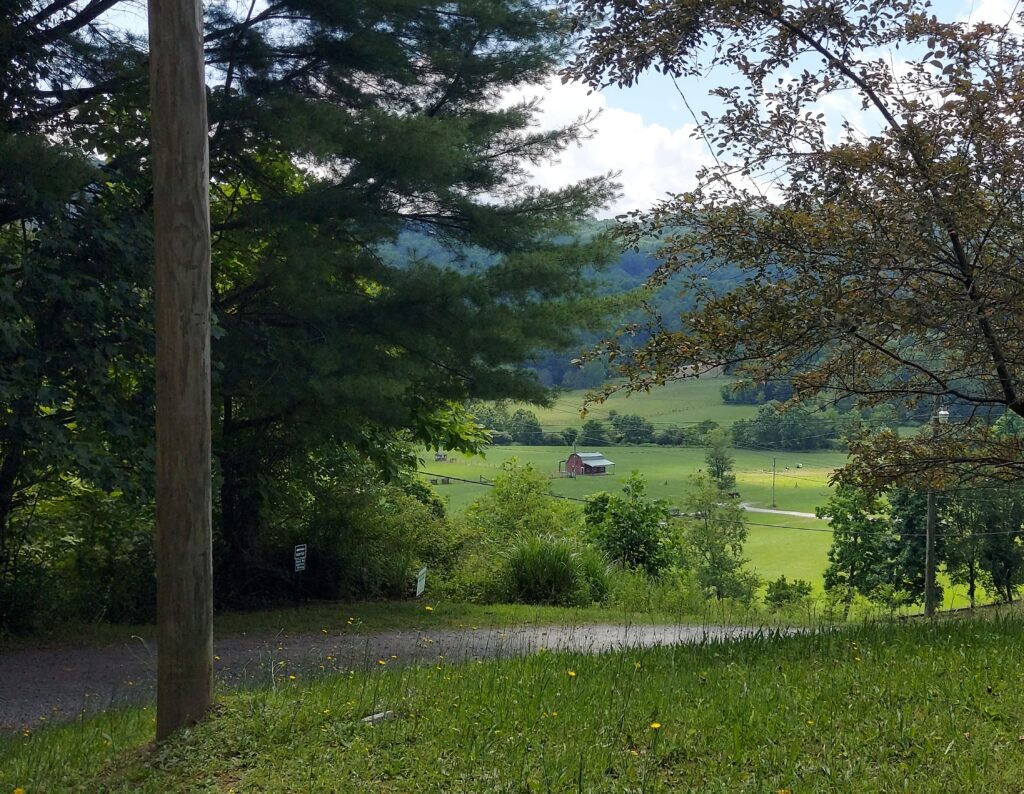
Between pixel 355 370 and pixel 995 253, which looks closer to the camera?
pixel 995 253

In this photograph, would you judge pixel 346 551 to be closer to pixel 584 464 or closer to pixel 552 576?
pixel 552 576

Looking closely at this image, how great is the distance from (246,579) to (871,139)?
1133 cm

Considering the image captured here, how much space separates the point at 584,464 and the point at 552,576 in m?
Result: 73.5

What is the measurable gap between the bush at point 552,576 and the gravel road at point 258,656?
11.5ft

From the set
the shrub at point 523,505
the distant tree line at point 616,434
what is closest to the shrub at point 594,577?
the shrub at point 523,505

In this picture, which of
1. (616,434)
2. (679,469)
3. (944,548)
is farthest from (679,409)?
(944,548)

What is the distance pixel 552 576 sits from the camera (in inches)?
637

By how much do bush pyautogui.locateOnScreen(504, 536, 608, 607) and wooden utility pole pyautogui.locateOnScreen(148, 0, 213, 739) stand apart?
11326 mm

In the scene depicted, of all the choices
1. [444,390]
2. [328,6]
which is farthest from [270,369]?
[328,6]

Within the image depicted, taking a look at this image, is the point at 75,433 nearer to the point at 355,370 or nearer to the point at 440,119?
the point at 355,370

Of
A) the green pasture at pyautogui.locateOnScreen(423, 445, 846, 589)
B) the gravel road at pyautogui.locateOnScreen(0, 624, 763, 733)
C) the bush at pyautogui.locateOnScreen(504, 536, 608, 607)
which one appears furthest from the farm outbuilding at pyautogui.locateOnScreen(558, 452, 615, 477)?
the gravel road at pyautogui.locateOnScreen(0, 624, 763, 733)

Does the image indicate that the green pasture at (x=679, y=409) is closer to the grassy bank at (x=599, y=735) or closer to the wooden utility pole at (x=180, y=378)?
the grassy bank at (x=599, y=735)

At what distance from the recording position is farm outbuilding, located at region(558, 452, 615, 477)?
282 feet

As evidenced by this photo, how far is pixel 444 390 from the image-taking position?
13.0 meters
